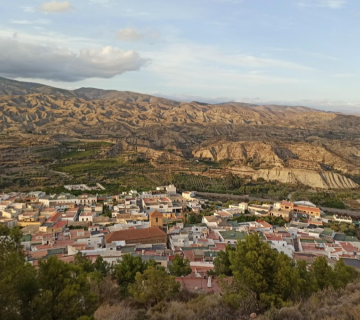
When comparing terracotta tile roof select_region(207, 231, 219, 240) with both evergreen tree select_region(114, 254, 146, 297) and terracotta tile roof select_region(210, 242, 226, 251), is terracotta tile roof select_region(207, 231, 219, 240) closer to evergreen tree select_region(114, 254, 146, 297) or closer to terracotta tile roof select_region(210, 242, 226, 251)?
terracotta tile roof select_region(210, 242, 226, 251)

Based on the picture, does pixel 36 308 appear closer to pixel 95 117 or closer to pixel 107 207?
pixel 107 207

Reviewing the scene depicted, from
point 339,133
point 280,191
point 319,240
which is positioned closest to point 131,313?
point 319,240

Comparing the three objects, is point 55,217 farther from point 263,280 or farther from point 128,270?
point 263,280

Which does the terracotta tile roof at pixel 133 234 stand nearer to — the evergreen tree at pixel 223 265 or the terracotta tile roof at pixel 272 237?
the evergreen tree at pixel 223 265

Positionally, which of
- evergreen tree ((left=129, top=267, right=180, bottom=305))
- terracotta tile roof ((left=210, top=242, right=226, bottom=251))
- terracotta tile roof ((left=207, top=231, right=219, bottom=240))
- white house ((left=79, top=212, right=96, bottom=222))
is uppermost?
evergreen tree ((left=129, top=267, right=180, bottom=305))

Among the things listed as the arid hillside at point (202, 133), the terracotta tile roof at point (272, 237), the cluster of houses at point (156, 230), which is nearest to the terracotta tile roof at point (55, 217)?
the cluster of houses at point (156, 230)

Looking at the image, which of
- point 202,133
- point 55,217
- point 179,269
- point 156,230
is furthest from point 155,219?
point 202,133

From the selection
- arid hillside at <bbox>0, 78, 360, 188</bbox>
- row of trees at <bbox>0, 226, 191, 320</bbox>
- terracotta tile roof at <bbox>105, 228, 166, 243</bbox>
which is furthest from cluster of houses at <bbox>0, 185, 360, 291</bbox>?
arid hillside at <bbox>0, 78, 360, 188</bbox>

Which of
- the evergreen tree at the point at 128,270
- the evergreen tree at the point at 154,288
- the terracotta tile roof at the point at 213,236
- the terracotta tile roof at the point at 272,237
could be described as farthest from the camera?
the terracotta tile roof at the point at 213,236
